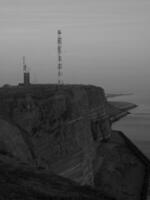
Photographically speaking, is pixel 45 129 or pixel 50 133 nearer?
pixel 45 129

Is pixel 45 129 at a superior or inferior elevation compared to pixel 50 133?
superior

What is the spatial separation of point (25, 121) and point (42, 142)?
1336 millimetres

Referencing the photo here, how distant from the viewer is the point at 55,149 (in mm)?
16766

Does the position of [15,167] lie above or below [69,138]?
above

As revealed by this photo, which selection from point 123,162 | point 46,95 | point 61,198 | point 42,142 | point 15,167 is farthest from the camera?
point 123,162

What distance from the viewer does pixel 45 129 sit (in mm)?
16625

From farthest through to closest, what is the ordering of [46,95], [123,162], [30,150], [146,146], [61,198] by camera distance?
[146,146], [123,162], [46,95], [30,150], [61,198]

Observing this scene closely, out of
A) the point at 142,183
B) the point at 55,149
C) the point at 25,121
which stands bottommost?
the point at 142,183

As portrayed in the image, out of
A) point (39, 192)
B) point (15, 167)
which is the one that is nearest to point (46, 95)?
point (15, 167)

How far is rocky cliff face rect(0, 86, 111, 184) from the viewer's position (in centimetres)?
1415

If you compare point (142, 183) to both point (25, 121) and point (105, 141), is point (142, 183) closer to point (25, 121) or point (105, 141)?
point (25, 121)

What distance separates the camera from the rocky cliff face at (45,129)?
46.4 ft

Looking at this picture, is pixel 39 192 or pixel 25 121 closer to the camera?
pixel 39 192

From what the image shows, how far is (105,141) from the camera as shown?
3725 centimetres
